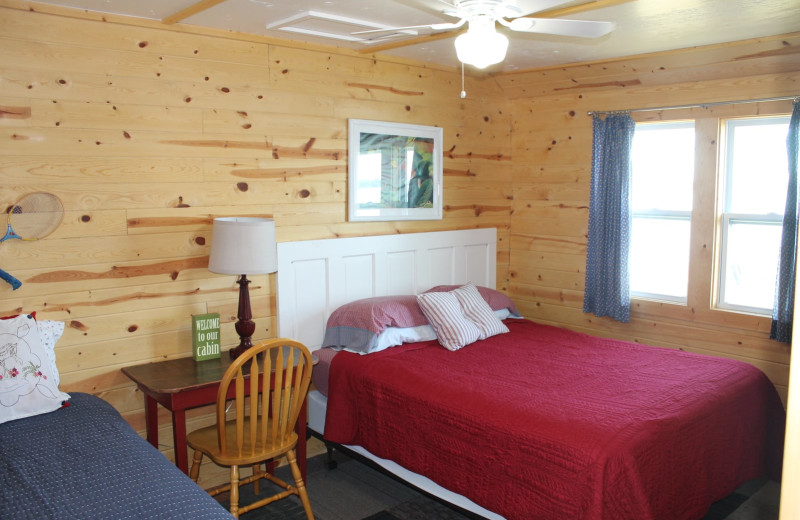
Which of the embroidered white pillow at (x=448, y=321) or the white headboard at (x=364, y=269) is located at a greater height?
the white headboard at (x=364, y=269)

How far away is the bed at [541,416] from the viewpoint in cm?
243

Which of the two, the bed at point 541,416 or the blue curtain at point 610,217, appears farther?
the blue curtain at point 610,217

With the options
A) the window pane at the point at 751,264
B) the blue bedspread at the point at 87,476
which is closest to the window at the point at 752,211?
the window pane at the point at 751,264

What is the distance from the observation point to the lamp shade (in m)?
3.12

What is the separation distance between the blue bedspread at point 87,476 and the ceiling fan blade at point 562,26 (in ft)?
6.25

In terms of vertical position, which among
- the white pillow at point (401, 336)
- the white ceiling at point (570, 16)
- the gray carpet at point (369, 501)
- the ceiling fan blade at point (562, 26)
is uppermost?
the white ceiling at point (570, 16)

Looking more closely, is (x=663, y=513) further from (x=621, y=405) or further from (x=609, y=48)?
(x=609, y=48)

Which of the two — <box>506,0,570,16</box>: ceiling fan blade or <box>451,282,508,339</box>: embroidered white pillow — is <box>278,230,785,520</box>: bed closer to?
<box>451,282,508,339</box>: embroidered white pillow

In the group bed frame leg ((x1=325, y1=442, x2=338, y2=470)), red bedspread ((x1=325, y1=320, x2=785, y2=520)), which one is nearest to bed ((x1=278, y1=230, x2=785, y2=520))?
red bedspread ((x1=325, y1=320, x2=785, y2=520))

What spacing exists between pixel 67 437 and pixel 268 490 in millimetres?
1245

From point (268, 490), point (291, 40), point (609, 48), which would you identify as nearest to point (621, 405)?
point (268, 490)

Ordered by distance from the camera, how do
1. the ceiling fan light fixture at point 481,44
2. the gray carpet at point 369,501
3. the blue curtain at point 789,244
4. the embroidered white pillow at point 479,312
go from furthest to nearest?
the embroidered white pillow at point 479,312
the blue curtain at point 789,244
the gray carpet at point 369,501
the ceiling fan light fixture at point 481,44

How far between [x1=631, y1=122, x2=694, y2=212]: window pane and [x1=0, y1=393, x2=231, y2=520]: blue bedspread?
3310mm

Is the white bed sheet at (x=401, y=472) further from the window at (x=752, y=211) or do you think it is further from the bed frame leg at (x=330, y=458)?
the window at (x=752, y=211)
